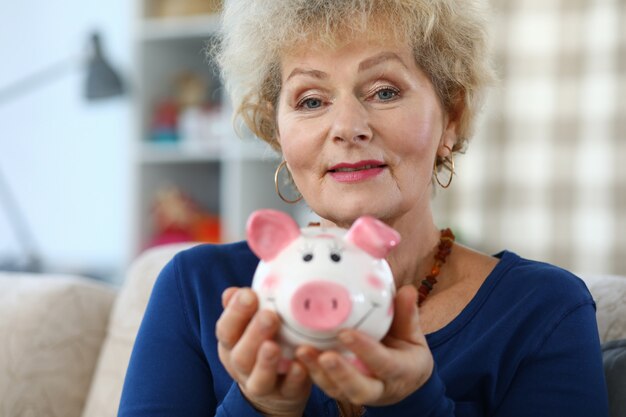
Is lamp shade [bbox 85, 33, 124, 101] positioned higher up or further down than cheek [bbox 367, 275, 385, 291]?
higher up

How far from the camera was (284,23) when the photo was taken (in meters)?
1.16

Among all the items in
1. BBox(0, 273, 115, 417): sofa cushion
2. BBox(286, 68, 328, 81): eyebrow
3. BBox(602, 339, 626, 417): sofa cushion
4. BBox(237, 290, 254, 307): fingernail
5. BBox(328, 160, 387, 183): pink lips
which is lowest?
BBox(0, 273, 115, 417): sofa cushion

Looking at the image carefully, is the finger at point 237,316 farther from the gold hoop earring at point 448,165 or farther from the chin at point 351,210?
the gold hoop earring at point 448,165

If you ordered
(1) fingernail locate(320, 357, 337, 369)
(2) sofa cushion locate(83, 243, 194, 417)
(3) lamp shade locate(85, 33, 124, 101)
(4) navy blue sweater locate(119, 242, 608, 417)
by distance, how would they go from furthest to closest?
(3) lamp shade locate(85, 33, 124, 101)
(2) sofa cushion locate(83, 243, 194, 417)
(4) navy blue sweater locate(119, 242, 608, 417)
(1) fingernail locate(320, 357, 337, 369)

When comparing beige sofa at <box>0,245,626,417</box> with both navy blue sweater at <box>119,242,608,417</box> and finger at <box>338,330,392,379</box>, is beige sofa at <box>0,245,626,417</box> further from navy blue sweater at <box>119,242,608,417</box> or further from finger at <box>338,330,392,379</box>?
finger at <box>338,330,392,379</box>

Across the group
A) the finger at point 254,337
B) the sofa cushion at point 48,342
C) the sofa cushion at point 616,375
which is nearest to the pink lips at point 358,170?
the finger at point 254,337

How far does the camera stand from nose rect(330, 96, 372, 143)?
1064mm

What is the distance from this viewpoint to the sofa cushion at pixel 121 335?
1.52 m

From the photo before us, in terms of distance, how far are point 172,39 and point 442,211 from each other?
1306mm

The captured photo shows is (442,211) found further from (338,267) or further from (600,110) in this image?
(338,267)

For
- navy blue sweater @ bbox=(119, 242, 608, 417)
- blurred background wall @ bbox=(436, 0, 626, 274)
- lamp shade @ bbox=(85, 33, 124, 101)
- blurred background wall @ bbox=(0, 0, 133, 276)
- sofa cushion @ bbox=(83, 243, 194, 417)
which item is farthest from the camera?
blurred background wall @ bbox=(0, 0, 133, 276)

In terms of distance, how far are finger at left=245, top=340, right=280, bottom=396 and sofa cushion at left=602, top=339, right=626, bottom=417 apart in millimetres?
560

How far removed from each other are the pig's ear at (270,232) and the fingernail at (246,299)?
5 centimetres

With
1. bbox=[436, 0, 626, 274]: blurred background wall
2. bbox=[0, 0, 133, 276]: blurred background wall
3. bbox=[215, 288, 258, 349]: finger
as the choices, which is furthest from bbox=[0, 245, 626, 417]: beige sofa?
bbox=[0, 0, 133, 276]: blurred background wall
